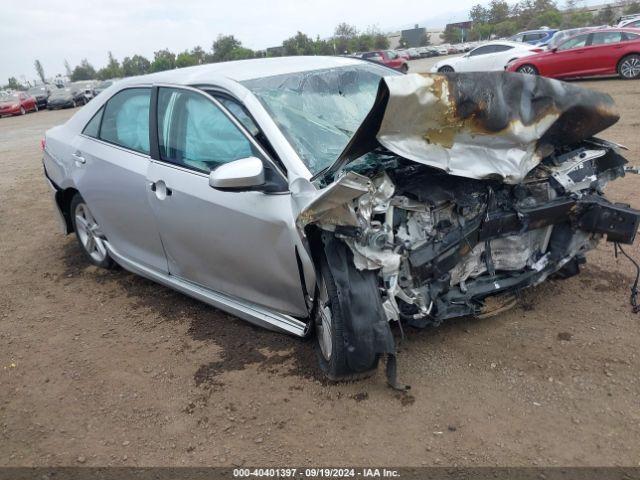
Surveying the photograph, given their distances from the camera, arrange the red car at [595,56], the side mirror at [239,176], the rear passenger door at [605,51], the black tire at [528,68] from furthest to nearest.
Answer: the black tire at [528,68] → the rear passenger door at [605,51] → the red car at [595,56] → the side mirror at [239,176]

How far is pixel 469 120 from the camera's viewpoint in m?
2.67

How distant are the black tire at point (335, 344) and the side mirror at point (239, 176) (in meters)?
0.53

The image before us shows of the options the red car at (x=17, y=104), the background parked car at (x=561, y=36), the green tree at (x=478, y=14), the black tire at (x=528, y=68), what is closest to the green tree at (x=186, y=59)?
the red car at (x=17, y=104)

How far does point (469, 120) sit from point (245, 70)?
1637 mm

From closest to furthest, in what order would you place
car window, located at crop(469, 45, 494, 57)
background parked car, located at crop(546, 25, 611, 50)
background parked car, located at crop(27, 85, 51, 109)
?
background parked car, located at crop(546, 25, 611, 50) < car window, located at crop(469, 45, 494, 57) < background parked car, located at crop(27, 85, 51, 109)

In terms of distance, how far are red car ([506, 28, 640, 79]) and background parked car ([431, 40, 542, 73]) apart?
2.58m

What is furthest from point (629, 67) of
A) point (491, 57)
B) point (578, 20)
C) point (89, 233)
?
point (578, 20)

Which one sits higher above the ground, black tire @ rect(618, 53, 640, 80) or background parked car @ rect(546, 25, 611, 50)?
background parked car @ rect(546, 25, 611, 50)

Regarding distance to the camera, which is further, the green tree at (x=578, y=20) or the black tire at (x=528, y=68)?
the green tree at (x=578, y=20)

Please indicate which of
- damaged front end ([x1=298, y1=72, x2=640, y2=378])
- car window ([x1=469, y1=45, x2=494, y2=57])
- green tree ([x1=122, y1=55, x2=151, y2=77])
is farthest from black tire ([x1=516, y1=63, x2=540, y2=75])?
green tree ([x1=122, y1=55, x2=151, y2=77])

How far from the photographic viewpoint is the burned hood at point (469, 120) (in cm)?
262

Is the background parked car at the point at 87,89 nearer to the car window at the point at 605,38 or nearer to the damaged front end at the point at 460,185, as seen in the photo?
the car window at the point at 605,38

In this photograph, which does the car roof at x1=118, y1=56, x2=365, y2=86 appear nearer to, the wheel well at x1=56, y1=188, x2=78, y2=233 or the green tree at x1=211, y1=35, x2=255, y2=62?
the wheel well at x1=56, y1=188, x2=78, y2=233

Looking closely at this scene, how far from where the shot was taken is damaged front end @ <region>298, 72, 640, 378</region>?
2627 millimetres
